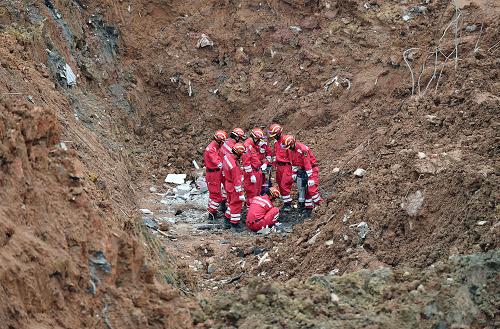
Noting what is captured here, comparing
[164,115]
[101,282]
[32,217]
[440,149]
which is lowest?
[164,115]

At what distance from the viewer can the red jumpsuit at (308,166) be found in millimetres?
13281

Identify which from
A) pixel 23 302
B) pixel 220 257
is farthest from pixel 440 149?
pixel 23 302

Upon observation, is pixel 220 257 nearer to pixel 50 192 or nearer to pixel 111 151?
pixel 111 151

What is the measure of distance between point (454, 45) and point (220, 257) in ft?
21.2

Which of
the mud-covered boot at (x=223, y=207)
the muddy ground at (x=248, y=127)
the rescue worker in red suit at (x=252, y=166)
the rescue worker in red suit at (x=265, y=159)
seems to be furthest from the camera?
the mud-covered boot at (x=223, y=207)

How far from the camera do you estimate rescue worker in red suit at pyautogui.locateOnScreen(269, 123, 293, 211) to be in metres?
13.7

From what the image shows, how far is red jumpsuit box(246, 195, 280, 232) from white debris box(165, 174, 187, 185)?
289 cm

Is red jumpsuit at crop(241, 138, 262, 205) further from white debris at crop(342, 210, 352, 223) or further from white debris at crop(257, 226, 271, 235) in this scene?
white debris at crop(342, 210, 352, 223)

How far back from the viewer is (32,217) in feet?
23.1

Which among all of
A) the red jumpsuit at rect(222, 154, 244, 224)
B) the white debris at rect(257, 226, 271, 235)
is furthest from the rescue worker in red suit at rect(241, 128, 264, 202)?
the white debris at rect(257, 226, 271, 235)

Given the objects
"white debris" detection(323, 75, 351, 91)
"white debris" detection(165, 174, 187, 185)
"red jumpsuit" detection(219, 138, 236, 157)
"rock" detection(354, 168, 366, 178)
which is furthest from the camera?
Result: "white debris" detection(323, 75, 351, 91)

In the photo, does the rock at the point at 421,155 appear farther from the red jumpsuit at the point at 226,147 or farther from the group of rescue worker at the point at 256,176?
the red jumpsuit at the point at 226,147

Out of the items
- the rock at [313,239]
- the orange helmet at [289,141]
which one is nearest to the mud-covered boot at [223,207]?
the orange helmet at [289,141]

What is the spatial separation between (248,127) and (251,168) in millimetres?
3459
